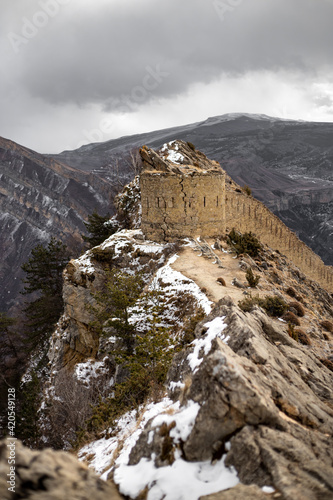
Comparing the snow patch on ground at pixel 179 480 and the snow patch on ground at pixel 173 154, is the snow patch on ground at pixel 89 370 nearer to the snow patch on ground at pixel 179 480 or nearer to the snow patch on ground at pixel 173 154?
the snow patch on ground at pixel 179 480

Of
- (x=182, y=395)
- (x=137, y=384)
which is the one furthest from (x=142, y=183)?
(x=182, y=395)

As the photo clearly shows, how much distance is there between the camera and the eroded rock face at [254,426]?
11.3ft

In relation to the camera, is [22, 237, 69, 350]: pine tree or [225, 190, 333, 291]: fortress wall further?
[225, 190, 333, 291]: fortress wall

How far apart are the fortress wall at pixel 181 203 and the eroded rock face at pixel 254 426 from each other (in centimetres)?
1255

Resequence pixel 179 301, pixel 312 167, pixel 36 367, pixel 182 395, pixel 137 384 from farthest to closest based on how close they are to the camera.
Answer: pixel 312 167, pixel 36 367, pixel 179 301, pixel 137 384, pixel 182 395

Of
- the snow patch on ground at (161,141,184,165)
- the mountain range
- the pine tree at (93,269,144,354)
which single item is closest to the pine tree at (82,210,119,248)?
the snow patch on ground at (161,141,184,165)

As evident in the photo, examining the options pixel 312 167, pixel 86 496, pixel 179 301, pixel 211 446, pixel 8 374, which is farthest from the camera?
pixel 312 167

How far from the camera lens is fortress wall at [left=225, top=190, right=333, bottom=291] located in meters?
26.6

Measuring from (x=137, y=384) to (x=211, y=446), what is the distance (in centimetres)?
448

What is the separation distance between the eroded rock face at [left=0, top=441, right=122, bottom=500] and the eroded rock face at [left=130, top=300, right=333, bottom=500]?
1.02 m

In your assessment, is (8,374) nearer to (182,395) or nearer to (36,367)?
(36,367)

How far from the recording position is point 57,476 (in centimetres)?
336

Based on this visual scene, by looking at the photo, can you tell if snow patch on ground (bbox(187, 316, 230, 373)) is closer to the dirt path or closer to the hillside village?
the hillside village

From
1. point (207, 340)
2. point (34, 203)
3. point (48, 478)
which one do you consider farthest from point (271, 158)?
point (48, 478)
